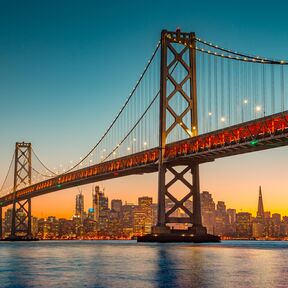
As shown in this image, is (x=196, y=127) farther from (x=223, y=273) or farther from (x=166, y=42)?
(x=223, y=273)

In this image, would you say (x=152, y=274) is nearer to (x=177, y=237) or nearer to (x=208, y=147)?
(x=208, y=147)

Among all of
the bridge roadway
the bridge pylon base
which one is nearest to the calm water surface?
the bridge roadway

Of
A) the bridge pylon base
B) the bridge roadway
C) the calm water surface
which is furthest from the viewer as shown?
the bridge pylon base

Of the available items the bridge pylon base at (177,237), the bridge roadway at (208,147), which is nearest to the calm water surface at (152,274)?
the bridge roadway at (208,147)

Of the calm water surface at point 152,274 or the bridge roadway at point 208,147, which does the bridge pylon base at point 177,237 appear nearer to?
the bridge roadway at point 208,147

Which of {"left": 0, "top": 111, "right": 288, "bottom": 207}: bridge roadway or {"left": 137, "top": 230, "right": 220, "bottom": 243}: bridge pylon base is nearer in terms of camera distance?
{"left": 0, "top": 111, "right": 288, "bottom": 207}: bridge roadway

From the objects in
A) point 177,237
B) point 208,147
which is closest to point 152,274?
point 208,147

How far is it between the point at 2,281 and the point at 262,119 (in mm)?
25472

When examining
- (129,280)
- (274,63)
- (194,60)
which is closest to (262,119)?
(274,63)

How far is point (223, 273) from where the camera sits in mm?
28391

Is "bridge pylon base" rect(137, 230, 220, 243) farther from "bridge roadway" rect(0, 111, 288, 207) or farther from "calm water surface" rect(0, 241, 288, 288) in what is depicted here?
"calm water surface" rect(0, 241, 288, 288)

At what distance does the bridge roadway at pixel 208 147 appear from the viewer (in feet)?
152

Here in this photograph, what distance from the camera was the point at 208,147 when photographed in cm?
5278

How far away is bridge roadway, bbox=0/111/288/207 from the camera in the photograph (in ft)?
152
